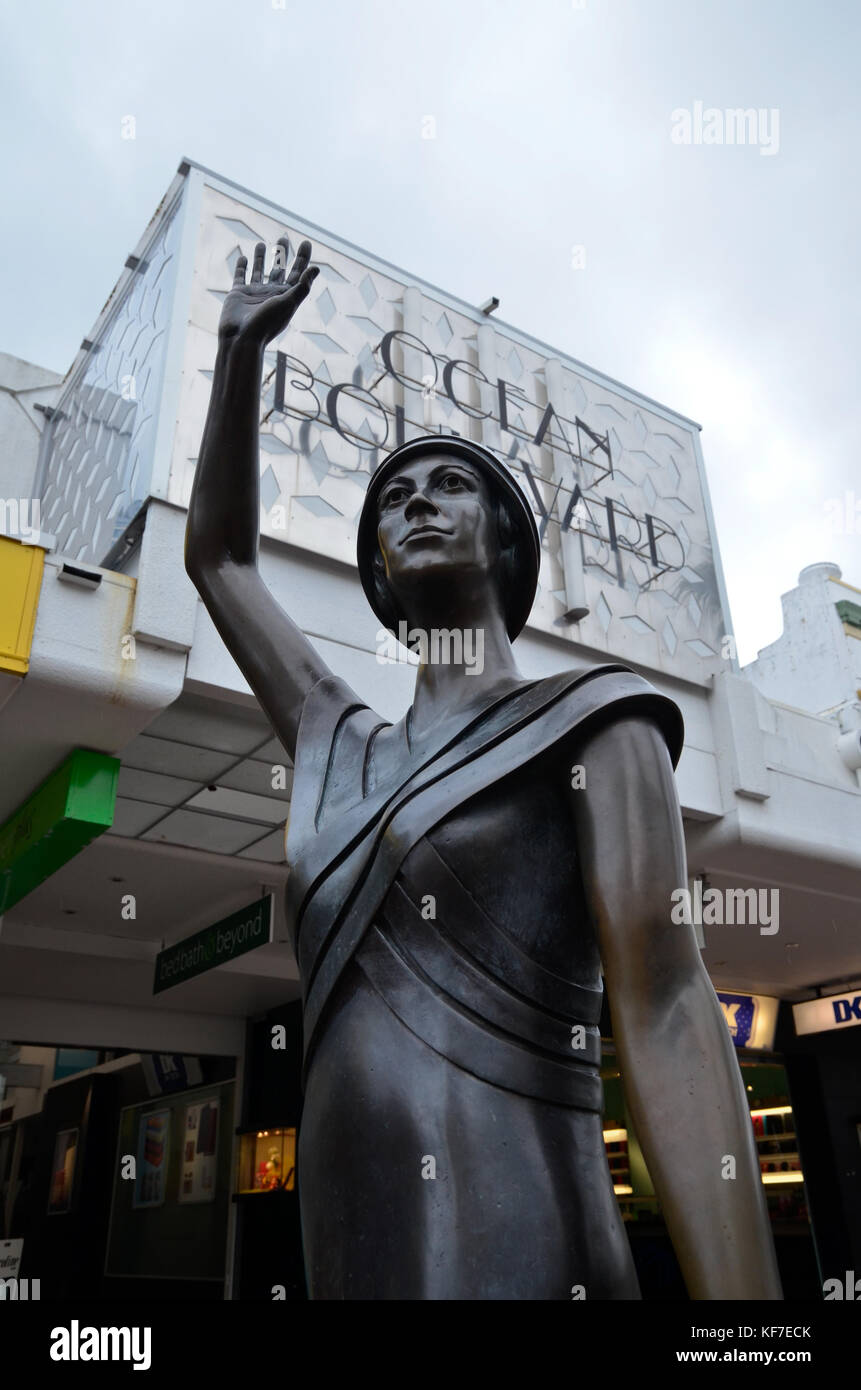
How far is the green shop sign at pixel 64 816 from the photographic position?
21.7 feet

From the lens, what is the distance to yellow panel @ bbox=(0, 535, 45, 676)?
20.1 feet

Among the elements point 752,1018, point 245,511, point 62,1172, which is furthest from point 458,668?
point 62,1172

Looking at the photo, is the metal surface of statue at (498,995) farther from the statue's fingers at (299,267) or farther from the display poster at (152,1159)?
the display poster at (152,1159)

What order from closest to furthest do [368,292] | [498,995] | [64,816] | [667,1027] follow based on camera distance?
[667,1027] < [498,995] < [64,816] < [368,292]

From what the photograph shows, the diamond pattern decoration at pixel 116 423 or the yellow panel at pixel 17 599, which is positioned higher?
the diamond pattern decoration at pixel 116 423

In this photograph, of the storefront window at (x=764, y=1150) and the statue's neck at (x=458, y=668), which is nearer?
the statue's neck at (x=458, y=668)

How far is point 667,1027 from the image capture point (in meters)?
1.09

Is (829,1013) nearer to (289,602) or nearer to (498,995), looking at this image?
(289,602)

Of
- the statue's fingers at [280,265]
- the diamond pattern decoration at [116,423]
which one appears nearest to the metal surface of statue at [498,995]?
the statue's fingers at [280,265]

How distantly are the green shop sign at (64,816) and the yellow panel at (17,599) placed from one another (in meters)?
0.89

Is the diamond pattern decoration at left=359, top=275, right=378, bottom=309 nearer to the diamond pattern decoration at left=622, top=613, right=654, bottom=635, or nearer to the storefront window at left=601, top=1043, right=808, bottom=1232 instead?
the diamond pattern decoration at left=622, top=613, right=654, bottom=635

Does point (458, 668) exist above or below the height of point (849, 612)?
below

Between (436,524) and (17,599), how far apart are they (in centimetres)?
521
